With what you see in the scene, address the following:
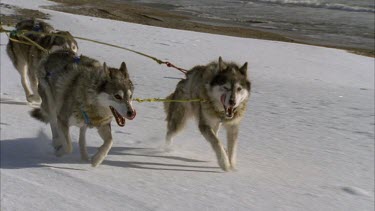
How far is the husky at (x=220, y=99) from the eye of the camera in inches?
182

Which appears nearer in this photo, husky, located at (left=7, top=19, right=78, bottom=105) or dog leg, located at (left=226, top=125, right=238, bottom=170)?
dog leg, located at (left=226, top=125, right=238, bottom=170)

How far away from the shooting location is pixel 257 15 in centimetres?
2397

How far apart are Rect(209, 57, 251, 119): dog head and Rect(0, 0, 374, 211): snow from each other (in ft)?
1.76

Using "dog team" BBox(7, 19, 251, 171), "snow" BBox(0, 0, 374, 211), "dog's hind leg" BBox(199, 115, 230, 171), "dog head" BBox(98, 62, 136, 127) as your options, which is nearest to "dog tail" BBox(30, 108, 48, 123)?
"dog team" BBox(7, 19, 251, 171)

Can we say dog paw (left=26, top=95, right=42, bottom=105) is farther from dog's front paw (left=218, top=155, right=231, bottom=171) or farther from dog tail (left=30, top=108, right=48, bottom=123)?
dog's front paw (left=218, top=155, right=231, bottom=171)

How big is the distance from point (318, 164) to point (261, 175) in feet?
2.41

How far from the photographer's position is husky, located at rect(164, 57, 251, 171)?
182 inches

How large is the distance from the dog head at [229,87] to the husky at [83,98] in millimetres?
733

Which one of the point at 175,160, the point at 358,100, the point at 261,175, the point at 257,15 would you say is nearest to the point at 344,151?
the point at 261,175

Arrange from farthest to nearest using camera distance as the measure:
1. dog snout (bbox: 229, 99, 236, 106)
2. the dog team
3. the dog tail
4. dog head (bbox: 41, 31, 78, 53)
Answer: dog head (bbox: 41, 31, 78, 53), the dog tail, dog snout (bbox: 229, 99, 236, 106), the dog team

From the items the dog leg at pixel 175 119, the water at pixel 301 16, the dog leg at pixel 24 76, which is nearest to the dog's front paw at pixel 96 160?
the dog leg at pixel 175 119

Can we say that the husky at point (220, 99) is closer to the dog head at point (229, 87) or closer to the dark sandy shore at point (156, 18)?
the dog head at point (229, 87)

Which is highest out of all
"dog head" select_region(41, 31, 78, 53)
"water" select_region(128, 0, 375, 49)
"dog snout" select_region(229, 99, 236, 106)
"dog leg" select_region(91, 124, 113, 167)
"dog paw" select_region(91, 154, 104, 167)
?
"dog head" select_region(41, 31, 78, 53)

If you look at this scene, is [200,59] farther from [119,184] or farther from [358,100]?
[119,184]
